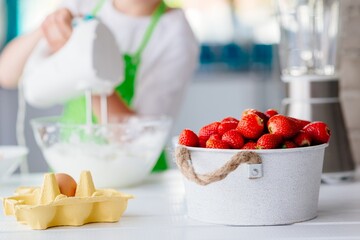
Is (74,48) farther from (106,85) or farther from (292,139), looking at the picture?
(292,139)

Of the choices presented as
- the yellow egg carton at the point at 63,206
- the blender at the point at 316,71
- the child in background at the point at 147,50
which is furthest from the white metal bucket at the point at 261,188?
the child in background at the point at 147,50

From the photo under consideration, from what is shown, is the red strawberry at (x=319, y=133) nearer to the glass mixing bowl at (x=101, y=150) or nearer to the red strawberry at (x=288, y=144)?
the red strawberry at (x=288, y=144)

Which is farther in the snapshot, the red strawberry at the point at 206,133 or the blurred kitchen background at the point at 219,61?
the blurred kitchen background at the point at 219,61

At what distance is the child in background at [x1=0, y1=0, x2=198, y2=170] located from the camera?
211 centimetres

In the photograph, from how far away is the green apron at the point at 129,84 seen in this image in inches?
83.9

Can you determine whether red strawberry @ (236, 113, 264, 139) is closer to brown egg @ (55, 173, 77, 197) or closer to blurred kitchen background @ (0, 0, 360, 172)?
brown egg @ (55, 173, 77, 197)

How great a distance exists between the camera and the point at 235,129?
1.06 m

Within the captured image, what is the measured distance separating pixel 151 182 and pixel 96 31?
1.03ft

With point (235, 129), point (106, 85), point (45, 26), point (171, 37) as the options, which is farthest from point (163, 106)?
point (235, 129)

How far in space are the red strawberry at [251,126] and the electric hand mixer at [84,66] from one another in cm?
49

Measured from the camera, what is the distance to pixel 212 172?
3.40ft

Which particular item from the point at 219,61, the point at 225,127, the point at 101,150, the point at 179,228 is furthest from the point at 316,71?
the point at 219,61

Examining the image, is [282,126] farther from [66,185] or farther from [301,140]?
[66,185]

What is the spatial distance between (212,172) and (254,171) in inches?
2.2
